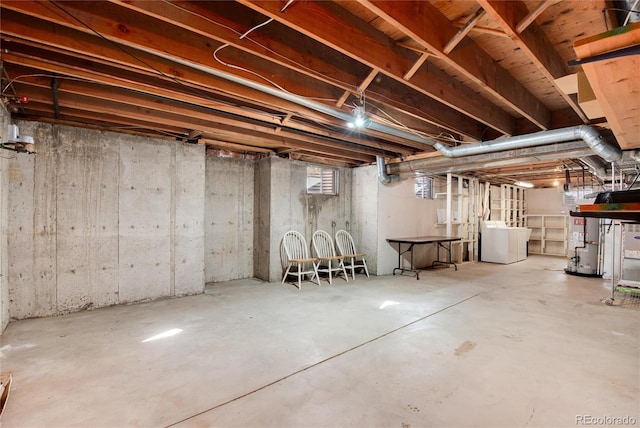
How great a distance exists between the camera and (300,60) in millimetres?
2174

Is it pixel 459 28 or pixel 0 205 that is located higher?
pixel 459 28

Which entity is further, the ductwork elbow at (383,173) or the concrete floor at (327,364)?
the ductwork elbow at (383,173)

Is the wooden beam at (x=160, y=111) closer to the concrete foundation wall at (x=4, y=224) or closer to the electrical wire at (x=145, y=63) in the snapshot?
the electrical wire at (x=145, y=63)

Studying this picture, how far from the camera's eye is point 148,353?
2480 millimetres

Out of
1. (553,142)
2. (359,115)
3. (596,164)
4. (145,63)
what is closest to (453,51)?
(359,115)

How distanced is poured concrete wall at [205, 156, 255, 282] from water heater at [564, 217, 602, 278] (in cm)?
643

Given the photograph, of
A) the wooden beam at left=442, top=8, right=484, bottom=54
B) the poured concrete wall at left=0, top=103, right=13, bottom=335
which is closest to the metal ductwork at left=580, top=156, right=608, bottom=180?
the wooden beam at left=442, top=8, right=484, bottom=54

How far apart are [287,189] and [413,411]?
398 cm

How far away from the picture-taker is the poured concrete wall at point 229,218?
4965 millimetres

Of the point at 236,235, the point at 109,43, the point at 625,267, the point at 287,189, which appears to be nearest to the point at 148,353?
the point at 109,43

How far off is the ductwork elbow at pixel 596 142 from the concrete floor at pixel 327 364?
181cm

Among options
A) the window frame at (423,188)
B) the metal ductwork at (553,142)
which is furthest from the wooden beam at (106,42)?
the window frame at (423,188)

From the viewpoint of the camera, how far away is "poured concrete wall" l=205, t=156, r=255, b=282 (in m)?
4.96

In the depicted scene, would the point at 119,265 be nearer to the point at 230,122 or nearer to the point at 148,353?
the point at 148,353
